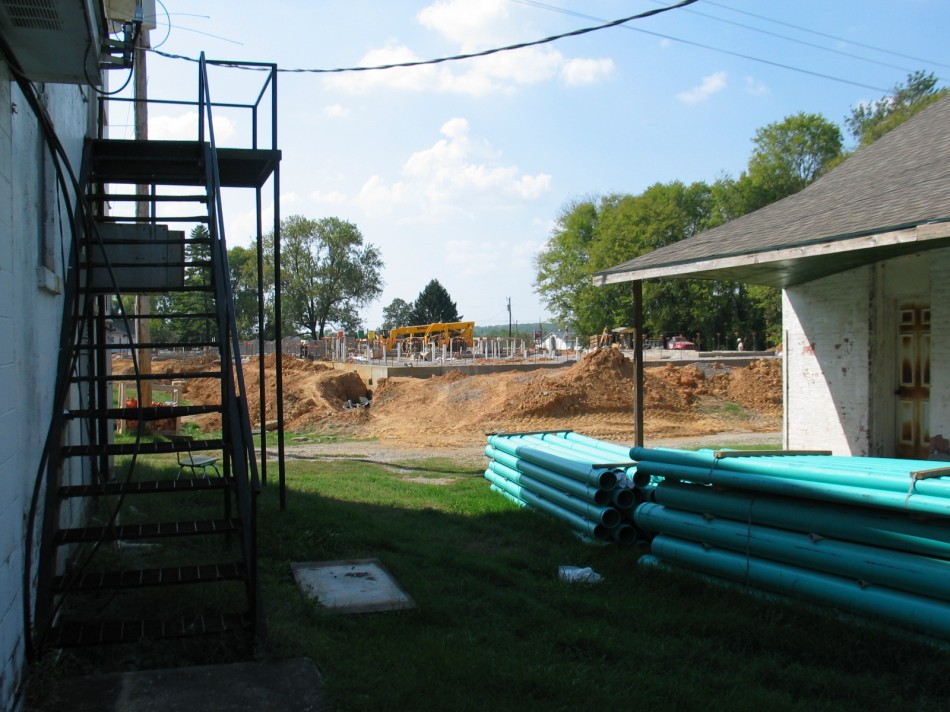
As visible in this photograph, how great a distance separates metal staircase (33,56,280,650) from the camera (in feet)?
13.5

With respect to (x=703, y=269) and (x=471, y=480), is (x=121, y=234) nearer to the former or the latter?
(x=703, y=269)

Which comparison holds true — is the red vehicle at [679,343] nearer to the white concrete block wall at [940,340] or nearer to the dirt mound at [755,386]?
the dirt mound at [755,386]

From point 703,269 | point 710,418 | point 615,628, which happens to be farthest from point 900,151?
point 710,418

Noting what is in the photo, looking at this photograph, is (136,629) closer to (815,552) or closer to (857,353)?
(815,552)

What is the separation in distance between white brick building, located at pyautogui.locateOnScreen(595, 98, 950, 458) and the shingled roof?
2 cm

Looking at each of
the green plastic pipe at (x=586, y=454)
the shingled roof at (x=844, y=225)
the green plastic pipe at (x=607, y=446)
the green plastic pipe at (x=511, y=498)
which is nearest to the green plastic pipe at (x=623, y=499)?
the green plastic pipe at (x=586, y=454)

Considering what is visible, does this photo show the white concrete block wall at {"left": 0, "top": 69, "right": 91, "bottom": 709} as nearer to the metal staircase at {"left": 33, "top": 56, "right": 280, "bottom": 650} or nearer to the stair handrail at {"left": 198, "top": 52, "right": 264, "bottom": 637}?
the metal staircase at {"left": 33, "top": 56, "right": 280, "bottom": 650}

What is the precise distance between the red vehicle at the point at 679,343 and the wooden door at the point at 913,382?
Result: 151 feet

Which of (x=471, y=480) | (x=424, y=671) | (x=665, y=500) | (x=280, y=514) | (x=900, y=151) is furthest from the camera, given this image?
(x=471, y=480)

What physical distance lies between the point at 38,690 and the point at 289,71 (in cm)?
1016

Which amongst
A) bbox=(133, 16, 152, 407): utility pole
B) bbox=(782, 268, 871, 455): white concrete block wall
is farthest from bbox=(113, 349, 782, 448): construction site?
bbox=(782, 268, 871, 455): white concrete block wall

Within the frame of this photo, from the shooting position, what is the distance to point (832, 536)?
528cm

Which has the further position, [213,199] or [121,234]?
[121,234]

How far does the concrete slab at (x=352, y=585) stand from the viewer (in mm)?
5141
